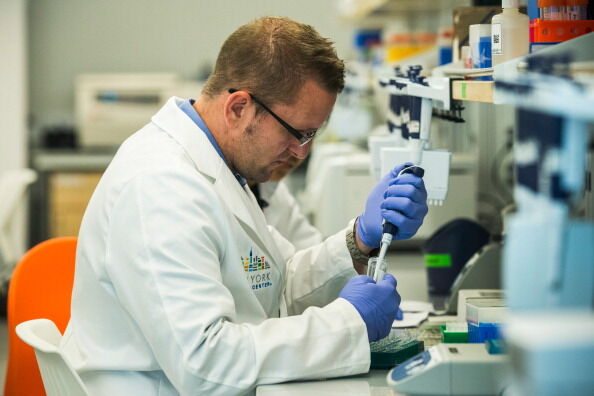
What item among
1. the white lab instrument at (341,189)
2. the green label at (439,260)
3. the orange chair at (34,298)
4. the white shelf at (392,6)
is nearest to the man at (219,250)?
the orange chair at (34,298)

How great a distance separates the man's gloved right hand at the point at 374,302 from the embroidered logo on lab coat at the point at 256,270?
0.21m

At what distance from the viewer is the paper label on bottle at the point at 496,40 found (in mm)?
1590

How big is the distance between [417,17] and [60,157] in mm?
2962

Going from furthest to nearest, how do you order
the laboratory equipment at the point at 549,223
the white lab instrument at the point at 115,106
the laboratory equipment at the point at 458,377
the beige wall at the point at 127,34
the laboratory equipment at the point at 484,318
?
1. the beige wall at the point at 127,34
2. the white lab instrument at the point at 115,106
3. the laboratory equipment at the point at 484,318
4. the laboratory equipment at the point at 458,377
5. the laboratory equipment at the point at 549,223

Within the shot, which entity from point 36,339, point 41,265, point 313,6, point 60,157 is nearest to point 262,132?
point 36,339

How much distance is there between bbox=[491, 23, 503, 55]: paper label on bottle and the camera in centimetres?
159

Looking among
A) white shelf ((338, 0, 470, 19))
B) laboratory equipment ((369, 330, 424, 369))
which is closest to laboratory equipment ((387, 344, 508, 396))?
laboratory equipment ((369, 330, 424, 369))

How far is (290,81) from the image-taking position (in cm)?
162

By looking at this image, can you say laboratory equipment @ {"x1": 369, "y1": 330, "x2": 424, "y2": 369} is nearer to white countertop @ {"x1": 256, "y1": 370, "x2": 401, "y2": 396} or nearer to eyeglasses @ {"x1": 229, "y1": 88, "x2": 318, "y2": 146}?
white countertop @ {"x1": 256, "y1": 370, "x2": 401, "y2": 396}

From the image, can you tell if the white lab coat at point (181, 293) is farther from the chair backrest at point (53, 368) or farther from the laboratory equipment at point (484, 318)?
the laboratory equipment at point (484, 318)

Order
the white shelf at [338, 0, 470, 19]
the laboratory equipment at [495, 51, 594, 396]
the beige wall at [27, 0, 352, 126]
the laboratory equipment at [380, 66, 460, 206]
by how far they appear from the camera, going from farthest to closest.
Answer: the beige wall at [27, 0, 352, 126]
the white shelf at [338, 0, 470, 19]
the laboratory equipment at [380, 66, 460, 206]
the laboratory equipment at [495, 51, 594, 396]

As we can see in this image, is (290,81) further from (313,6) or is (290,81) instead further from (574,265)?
(313,6)

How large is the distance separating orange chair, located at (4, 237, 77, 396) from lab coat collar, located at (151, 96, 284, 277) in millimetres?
636

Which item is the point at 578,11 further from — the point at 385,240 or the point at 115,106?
the point at 115,106
